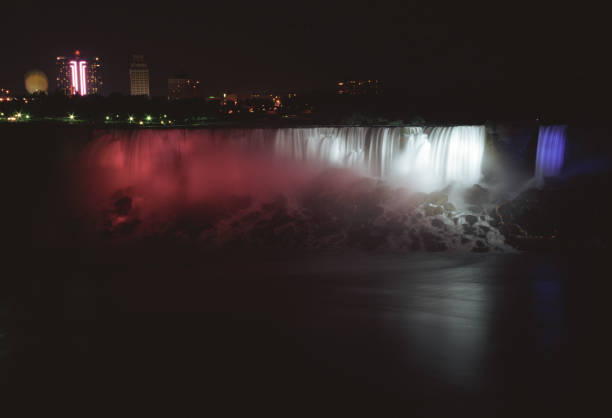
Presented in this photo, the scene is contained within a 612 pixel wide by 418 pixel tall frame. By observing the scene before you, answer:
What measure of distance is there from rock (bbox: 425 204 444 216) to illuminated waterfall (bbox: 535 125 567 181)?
4.17 meters

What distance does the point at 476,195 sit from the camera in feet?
63.6

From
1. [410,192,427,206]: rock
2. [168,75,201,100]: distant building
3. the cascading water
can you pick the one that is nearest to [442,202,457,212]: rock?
the cascading water

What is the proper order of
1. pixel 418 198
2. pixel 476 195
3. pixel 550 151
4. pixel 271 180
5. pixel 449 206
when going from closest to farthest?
pixel 449 206
pixel 476 195
pixel 550 151
pixel 418 198
pixel 271 180

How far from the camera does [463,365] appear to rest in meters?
7.96

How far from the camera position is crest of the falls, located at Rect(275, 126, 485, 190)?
2066cm

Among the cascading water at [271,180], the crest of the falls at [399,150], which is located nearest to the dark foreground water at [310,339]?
the cascading water at [271,180]

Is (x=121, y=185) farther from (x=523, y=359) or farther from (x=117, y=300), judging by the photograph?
(x=523, y=359)

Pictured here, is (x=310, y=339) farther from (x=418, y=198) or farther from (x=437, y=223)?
(x=418, y=198)

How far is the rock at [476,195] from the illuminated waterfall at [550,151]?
2197mm

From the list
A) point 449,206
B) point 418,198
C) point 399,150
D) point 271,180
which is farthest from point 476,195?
point 271,180

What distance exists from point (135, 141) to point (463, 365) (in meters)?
17.8

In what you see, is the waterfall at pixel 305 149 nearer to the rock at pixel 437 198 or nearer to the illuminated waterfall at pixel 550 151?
the rock at pixel 437 198

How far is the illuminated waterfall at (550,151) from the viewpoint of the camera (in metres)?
19.3

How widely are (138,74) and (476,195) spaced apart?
488 feet
